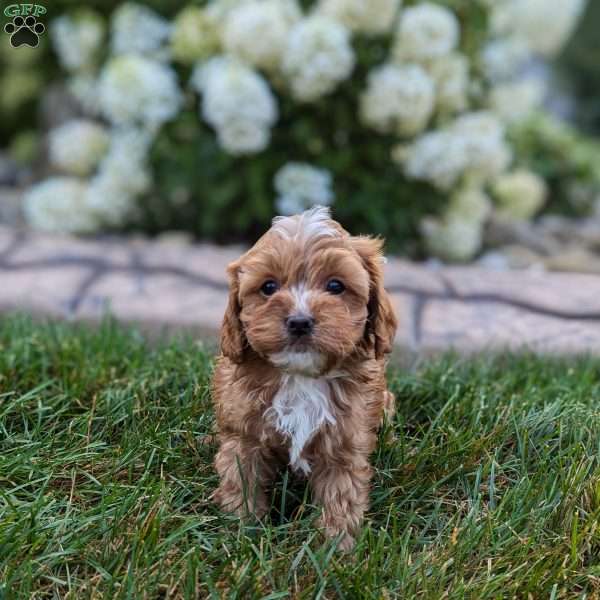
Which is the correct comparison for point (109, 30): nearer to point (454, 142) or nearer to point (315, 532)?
point (454, 142)

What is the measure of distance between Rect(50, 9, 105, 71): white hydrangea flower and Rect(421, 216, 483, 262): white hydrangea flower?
331 centimetres

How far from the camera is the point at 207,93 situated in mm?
6379

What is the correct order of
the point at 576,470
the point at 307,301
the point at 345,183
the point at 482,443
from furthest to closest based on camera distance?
the point at 345,183 < the point at 482,443 < the point at 576,470 < the point at 307,301

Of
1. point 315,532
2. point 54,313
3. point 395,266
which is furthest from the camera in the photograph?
point 395,266

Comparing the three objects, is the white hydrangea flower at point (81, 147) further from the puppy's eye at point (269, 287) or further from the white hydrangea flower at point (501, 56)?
the puppy's eye at point (269, 287)

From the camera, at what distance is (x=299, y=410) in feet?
10.2

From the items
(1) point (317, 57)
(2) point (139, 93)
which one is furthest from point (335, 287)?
(2) point (139, 93)

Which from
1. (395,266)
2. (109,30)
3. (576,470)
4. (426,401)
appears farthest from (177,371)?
(109,30)

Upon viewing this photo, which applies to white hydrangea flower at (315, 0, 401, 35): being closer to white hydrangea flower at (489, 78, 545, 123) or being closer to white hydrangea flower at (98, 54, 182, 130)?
white hydrangea flower at (98, 54, 182, 130)

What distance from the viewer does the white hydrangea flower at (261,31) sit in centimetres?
629

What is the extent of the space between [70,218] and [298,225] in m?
4.72

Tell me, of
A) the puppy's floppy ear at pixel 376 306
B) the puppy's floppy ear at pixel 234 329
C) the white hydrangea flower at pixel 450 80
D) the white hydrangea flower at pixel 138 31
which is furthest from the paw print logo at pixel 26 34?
the puppy's floppy ear at pixel 376 306

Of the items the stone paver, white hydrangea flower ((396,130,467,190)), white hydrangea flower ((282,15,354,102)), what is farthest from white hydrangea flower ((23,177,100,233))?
white hydrangea flower ((396,130,467,190))

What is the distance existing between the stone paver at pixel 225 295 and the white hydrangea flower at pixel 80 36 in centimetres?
209
